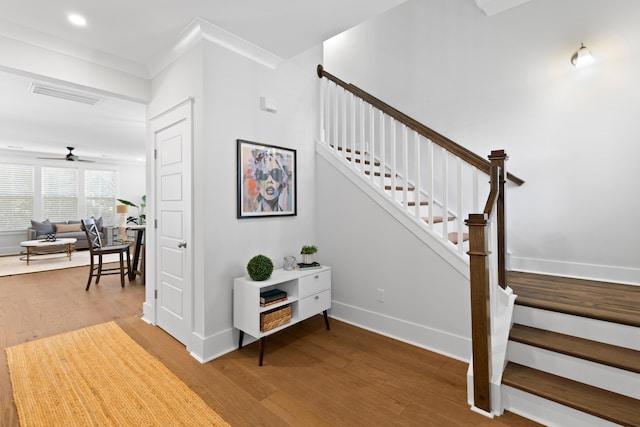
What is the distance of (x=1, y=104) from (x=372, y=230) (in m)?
5.32

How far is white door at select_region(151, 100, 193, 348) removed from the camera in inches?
100

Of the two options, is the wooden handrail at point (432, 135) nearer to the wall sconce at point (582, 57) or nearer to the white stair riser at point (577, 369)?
the wall sconce at point (582, 57)

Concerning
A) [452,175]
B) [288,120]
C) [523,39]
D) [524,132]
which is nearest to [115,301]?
[288,120]

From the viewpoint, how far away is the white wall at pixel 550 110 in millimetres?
A: 2641

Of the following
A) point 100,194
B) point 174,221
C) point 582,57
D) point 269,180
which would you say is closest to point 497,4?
point 582,57

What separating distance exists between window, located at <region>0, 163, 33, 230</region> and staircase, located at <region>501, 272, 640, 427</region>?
10.4 meters

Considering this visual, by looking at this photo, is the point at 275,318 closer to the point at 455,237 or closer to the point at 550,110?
the point at 455,237

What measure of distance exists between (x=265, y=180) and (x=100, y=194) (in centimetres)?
840

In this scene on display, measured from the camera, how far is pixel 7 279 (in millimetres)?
4949

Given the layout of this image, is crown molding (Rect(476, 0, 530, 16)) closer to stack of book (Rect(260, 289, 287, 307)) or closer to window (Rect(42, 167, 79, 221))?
stack of book (Rect(260, 289, 287, 307))

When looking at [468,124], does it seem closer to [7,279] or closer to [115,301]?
[115,301]

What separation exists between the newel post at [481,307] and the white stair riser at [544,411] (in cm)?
15

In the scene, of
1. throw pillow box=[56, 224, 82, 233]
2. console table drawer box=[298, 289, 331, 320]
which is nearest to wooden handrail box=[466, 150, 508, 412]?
console table drawer box=[298, 289, 331, 320]

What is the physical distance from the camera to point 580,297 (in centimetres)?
226
